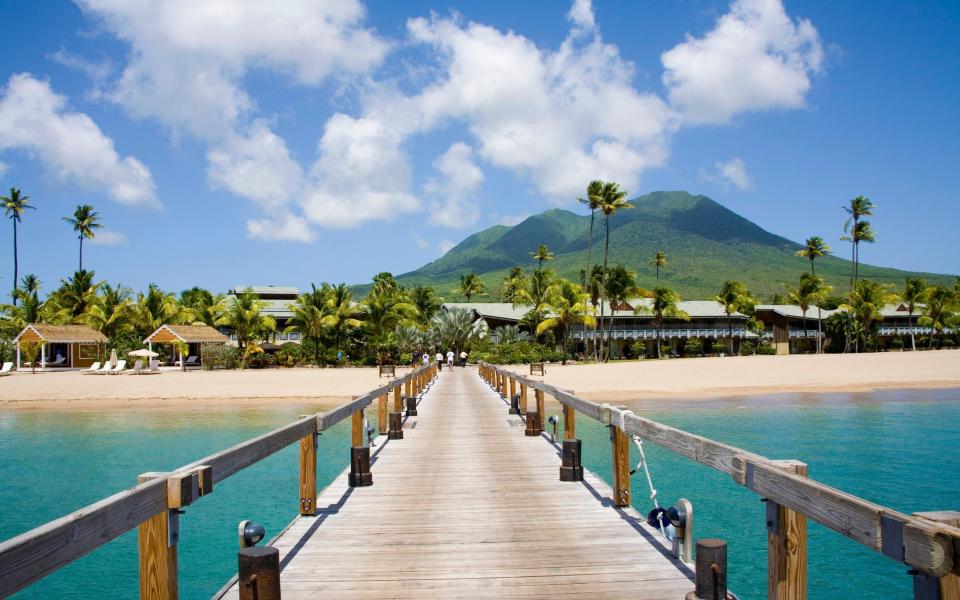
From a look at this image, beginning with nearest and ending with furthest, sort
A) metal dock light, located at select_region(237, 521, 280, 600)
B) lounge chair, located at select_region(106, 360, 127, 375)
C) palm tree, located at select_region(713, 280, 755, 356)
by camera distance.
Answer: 1. metal dock light, located at select_region(237, 521, 280, 600)
2. lounge chair, located at select_region(106, 360, 127, 375)
3. palm tree, located at select_region(713, 280, 755, 356)

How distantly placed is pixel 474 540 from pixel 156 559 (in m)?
2.86

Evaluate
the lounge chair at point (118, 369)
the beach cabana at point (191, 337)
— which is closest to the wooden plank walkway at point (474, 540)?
the lounge chair at point (118, 369)

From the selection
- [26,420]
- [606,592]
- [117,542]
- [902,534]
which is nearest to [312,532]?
[606,592]

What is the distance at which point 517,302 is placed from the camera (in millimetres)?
69188

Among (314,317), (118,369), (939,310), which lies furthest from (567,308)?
(939,310)

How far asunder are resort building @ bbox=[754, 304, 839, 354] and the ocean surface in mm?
49387

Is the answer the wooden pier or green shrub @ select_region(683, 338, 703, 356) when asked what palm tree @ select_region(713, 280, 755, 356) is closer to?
green shrub @ select_region(683, 338, 703, 356)

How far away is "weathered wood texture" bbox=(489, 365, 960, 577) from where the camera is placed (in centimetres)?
236

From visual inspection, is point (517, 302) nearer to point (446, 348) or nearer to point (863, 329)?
point (446, 348)

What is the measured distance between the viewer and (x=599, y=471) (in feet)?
44.0

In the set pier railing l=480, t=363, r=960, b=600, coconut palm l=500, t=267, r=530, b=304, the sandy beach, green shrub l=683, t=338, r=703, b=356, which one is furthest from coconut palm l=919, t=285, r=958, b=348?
pier railing l=480, t=363, r=960, b=600

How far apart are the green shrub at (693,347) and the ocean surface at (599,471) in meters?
40.3

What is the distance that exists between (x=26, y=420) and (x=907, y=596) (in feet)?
88.6

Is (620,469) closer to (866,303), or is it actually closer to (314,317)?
(314,317)
